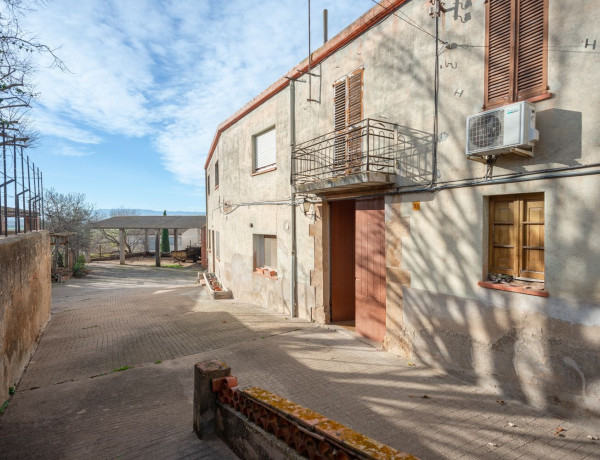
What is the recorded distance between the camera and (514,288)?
4559mm

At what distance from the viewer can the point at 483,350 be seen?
16.3ft

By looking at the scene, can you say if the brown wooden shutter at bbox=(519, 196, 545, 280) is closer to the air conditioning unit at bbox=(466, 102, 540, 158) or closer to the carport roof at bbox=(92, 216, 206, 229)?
the air conditioning unit at bbox=(466, 102, 540, 158)

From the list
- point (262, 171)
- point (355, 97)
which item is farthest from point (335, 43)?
point (262, 171)

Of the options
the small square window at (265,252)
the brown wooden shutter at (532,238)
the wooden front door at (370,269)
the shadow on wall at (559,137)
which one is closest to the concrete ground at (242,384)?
the wooden front door at (370,269)

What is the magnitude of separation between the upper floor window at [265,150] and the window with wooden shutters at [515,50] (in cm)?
664

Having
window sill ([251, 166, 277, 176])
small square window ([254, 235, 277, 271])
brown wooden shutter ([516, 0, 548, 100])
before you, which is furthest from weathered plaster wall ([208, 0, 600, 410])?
small square window ([254, 235, 277, 271])

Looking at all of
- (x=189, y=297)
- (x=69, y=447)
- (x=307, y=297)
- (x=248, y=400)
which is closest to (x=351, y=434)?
(x=248, y=400)

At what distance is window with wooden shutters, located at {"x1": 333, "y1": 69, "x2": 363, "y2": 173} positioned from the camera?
7203 mm

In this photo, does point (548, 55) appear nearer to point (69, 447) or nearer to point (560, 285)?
point (560, 285)

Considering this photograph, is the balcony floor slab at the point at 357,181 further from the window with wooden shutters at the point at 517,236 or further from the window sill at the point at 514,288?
the window sill at the point at 514,288

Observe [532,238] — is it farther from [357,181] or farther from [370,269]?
[370,269]

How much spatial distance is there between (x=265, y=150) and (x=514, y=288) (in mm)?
8365

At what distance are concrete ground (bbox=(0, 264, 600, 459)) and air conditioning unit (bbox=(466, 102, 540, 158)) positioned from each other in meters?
3.23

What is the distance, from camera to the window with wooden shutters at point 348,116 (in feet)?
23.6
